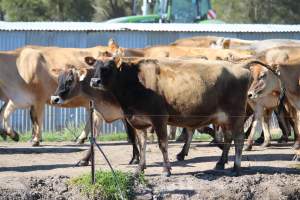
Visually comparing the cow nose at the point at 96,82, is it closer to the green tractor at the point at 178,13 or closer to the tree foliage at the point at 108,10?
the green tractor at the point at 178,13

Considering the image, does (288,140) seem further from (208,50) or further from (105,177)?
(105,177)

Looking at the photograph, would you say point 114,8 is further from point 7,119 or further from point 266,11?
point 7,119

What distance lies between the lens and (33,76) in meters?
18.6

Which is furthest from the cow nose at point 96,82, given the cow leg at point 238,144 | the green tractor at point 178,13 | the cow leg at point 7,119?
the green tractor at point 178,13

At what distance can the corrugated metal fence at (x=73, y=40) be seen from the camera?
23.9 m

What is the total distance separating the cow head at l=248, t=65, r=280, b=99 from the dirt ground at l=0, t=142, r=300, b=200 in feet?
3.76

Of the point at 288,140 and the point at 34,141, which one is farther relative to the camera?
the point at 288,140

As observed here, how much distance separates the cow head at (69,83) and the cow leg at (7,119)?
363cm

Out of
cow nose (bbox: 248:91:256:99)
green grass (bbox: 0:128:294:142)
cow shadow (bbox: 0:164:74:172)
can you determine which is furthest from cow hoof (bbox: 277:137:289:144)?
cow shadow (bbox: 0:164:74:172)

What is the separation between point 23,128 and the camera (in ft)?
78.4

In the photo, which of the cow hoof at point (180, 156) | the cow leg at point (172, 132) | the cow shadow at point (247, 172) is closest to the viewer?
the cow shadow at point (247, 172)

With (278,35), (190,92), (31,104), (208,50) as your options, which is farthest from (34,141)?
(278,35)

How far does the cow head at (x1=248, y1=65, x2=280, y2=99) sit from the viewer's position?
17016mm

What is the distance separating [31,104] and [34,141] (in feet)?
2.69
